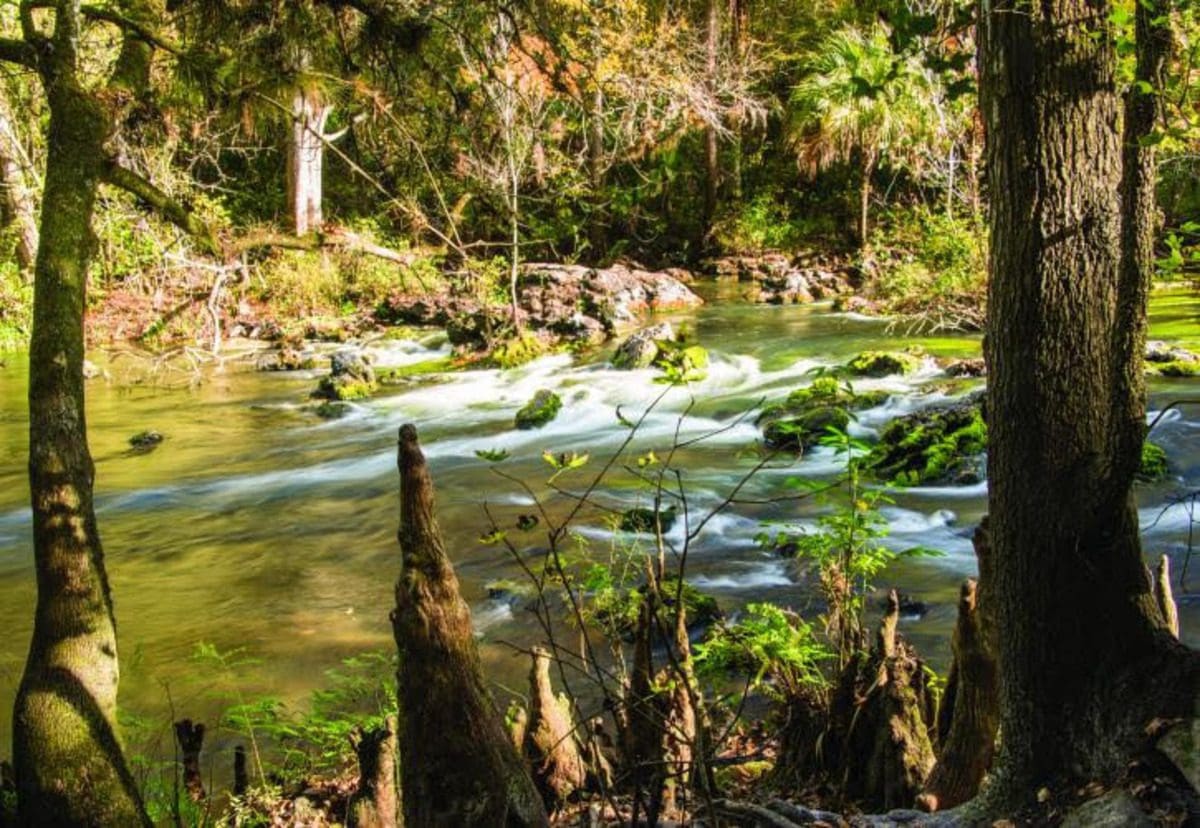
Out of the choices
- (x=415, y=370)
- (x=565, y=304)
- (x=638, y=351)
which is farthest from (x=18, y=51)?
(x=565, y=304)

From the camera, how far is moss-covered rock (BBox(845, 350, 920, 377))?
13.6 metres

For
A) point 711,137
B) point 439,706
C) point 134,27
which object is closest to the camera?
point 439,706

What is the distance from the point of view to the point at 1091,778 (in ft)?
8.76

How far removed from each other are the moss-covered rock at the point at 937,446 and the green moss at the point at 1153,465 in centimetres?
144

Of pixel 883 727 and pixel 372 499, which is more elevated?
pixel 883 727

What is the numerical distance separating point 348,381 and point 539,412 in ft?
14.1

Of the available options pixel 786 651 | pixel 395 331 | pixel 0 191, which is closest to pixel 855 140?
pixel 395 331

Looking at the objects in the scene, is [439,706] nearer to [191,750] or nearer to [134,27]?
[191,750]

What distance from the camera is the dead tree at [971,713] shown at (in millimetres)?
3316

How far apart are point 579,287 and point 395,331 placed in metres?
4.32

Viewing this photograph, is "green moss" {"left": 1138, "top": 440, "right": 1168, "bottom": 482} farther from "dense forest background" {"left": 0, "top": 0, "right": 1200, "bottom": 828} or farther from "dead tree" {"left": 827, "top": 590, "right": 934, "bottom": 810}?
"dead tree" {"left": 827, "top": 590, "right": 934, "bottom": 810}

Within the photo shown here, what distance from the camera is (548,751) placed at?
12.6 feet

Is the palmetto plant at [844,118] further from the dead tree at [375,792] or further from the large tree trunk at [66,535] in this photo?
the dead tree at [375,792]

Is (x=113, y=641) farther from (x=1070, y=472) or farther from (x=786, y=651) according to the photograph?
(x=1070, y=472)
